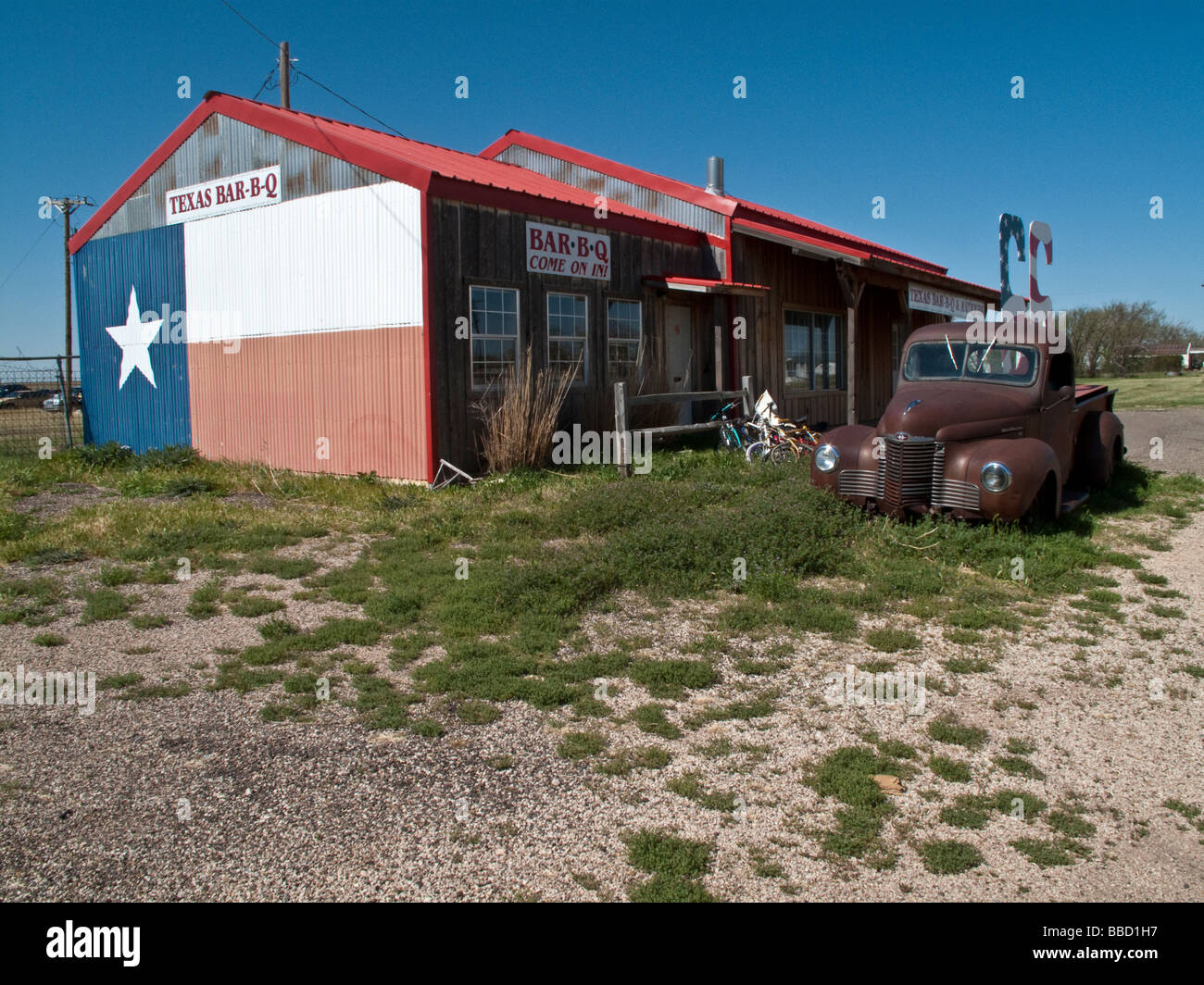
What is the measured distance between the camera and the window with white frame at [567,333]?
492 inches

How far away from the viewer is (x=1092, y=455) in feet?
33.2

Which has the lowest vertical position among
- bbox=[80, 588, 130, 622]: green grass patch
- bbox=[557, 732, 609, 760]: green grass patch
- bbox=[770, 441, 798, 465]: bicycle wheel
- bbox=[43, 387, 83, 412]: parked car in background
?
bbox=[557, 732, 609, 760]: green grass patch

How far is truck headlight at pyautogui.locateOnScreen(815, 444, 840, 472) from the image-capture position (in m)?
8.33

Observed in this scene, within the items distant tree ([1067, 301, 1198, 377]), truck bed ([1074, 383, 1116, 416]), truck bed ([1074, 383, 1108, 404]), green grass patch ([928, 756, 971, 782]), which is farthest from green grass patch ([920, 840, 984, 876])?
distant tree ([1067, 301, 1198, 377])

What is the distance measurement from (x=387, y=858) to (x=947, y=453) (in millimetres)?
6014

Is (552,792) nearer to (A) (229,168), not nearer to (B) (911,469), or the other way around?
(B) (911,469)

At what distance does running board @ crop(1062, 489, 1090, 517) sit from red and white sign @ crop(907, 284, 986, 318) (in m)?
8.76

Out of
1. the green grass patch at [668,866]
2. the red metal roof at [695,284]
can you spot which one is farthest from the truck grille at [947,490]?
the red metal roof at [695,284]

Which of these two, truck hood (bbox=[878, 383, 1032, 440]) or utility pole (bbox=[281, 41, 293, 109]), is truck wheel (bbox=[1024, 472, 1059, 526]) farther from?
utility pole (bbox=[281, 41, 293, 109])

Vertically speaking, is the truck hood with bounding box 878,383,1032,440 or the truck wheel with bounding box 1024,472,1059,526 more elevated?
the truck hood with bounding box 878,383,1032,440

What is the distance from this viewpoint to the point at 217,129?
1334 cm

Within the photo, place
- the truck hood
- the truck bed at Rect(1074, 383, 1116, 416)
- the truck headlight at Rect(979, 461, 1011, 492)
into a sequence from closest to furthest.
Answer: the truck headlight at Rect(979, 461, 1011, 492) → the truck hood → the truck bed at Rect(1074, 383, 1116, 416)

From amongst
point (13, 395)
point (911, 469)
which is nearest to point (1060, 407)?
point (911, 469)
